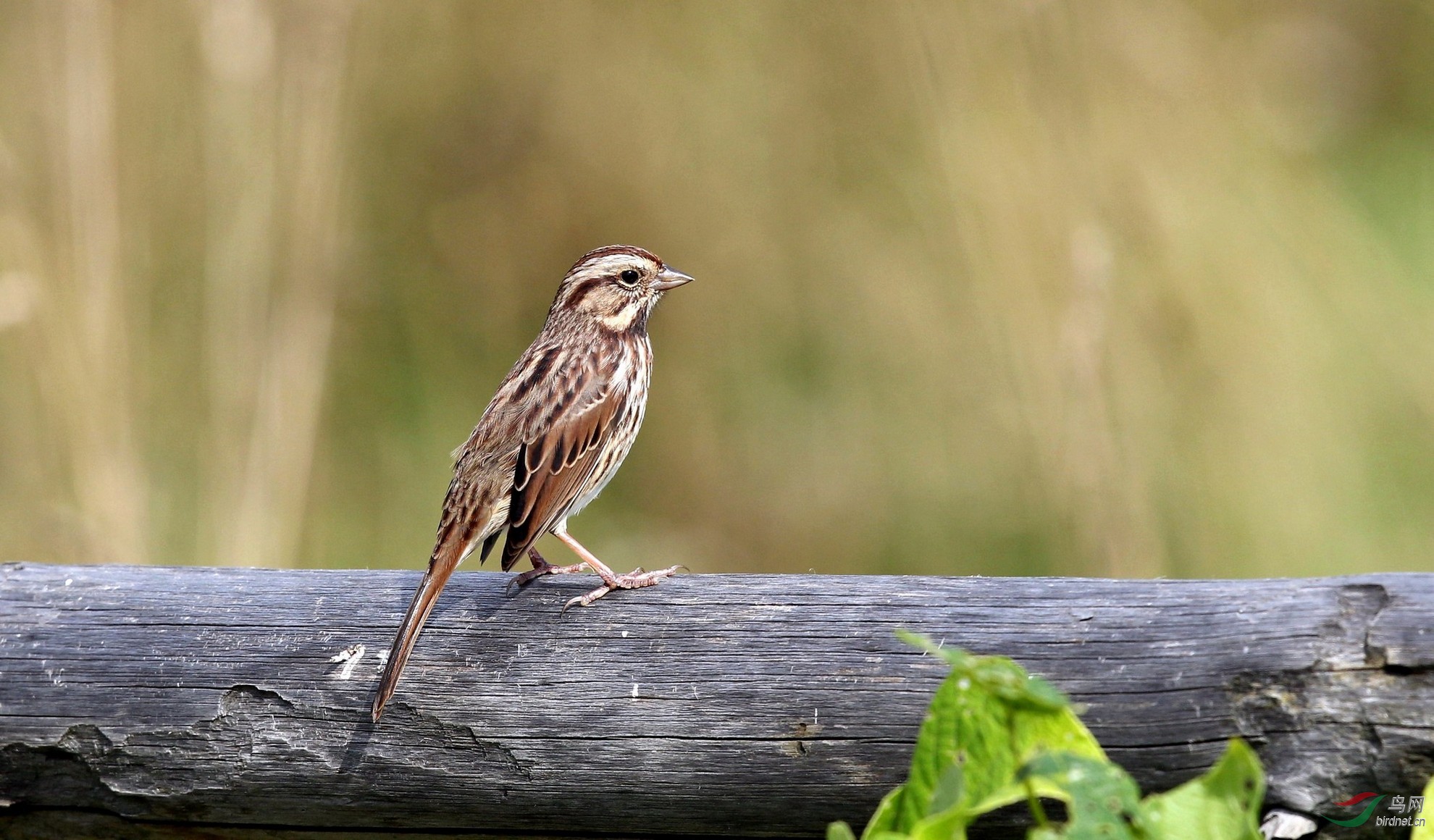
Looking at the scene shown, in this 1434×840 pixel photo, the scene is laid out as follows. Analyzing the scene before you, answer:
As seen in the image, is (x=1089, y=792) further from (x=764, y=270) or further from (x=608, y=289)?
(x=764, y=270)

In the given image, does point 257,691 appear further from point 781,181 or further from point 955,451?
point 781,181

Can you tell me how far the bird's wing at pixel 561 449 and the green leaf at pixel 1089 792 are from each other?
1.78 metres

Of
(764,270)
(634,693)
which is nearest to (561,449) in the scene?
(634,693)

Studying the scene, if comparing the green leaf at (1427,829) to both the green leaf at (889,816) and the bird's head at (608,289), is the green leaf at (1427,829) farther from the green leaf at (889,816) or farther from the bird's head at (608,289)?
the bird's head at (608,289)

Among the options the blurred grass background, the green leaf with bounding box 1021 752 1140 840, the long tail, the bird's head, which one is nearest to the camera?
the green leaf with bounding box 1021 752 1140 840

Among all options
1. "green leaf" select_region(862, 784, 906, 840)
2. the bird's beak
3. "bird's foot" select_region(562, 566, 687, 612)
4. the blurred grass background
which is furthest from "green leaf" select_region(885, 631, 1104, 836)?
the blurred grass background

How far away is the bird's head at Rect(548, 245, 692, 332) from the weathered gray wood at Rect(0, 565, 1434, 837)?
1.51 meters

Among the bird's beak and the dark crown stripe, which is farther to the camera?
the bird's beak

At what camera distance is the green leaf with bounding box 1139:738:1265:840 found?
4.61 ft

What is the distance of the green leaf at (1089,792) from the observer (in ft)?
4.42

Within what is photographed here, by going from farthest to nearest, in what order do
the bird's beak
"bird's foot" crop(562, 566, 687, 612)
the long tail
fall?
the bird's beak → "bird's foot" crop(562, 566, 687, 612) → the long tail

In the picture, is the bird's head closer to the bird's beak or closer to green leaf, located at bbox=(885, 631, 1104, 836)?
the bird's beak

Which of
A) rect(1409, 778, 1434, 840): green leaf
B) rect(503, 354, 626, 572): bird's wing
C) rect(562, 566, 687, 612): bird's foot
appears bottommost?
rect(1409, 778, 1434, 840): green leaf

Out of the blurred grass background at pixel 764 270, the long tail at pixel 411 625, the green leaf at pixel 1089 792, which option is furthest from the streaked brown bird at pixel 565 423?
the green leaf at pixel 1089 792
